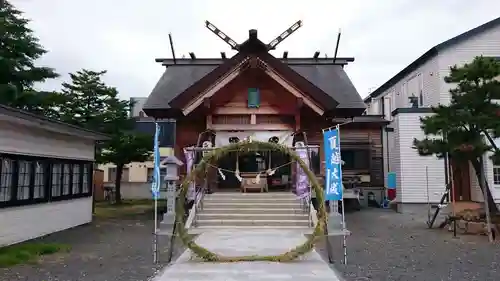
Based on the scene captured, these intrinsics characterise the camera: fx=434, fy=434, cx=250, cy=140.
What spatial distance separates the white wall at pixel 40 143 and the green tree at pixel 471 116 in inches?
427

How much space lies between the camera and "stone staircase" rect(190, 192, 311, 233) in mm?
12852

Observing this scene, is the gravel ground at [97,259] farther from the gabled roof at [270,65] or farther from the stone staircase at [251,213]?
the gabled roof at [270,65]

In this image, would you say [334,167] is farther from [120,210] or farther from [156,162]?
[120,210]

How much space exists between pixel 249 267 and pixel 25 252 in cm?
512

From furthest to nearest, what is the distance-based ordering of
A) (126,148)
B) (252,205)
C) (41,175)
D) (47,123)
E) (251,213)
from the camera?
1. (126,148)
2. (252,205)
3. (251,213)
4. (41,175)
5. (47,123)

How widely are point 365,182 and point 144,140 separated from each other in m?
11.8

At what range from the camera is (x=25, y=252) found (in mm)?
9336

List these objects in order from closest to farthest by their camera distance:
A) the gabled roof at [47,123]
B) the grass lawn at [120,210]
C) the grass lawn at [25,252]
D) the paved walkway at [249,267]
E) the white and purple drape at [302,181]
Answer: the paved walkway at [249,267]
the grass lawn at [25,252]
the gabled roof at [47,123]
the white and purple drape at [302,181]
the grass lawn at [120,210]

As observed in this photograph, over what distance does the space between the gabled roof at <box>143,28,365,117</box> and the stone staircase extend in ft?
12.3

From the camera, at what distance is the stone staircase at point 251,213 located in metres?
12.9

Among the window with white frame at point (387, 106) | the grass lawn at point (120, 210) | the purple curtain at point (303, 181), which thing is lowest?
the grass lawn at point (120, 210)

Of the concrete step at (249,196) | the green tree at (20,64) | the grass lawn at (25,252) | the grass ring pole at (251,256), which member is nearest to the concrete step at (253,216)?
the concrete step at (249,196)

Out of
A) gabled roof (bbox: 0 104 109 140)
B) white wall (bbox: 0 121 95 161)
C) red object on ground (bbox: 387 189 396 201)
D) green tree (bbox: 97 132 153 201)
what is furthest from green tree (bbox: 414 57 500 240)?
green tree (bbox: 97 132 153 201)

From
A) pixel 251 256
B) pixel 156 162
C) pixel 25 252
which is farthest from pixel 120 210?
pixel 251 256
